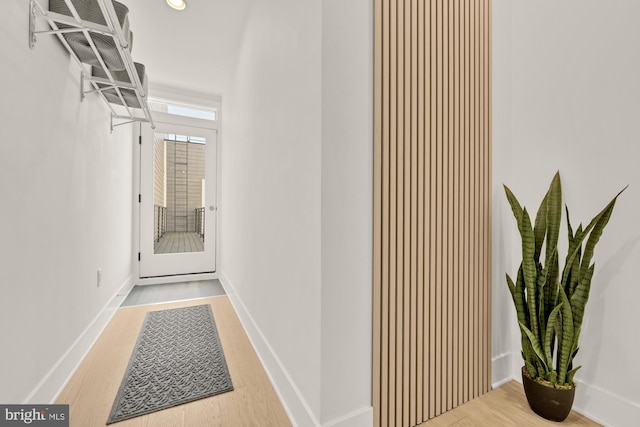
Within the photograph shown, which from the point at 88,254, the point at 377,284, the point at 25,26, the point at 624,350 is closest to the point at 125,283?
the point at 88,254

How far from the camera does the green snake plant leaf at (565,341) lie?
1.20 meters

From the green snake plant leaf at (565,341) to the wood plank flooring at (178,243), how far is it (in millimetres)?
3965

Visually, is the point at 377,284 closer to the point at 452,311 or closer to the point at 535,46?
the point at 452,311

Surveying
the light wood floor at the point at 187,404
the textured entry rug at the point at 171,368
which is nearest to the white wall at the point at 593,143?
the light wood floor at the point at 187,404

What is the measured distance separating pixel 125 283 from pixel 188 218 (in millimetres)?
1111

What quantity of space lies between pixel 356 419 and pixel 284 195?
1.04m

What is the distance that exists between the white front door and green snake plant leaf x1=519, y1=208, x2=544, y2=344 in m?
3.76

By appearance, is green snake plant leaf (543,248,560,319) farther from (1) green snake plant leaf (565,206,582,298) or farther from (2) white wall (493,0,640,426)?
(2) white wall (493,0,640,426)

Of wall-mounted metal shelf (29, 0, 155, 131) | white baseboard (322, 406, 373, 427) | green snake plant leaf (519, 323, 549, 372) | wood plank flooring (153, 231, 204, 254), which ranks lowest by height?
white baseboard (322, 406, 373, 427)

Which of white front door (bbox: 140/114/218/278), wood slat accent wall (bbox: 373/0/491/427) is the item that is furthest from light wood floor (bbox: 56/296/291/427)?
white front door (bbox: 140/114/218/278)

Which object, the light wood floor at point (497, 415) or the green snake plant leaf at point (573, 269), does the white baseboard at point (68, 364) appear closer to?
the light wood floor at point (497, 415)

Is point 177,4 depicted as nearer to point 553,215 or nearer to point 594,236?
point 553,215

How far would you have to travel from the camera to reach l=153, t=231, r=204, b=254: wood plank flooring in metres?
3.77

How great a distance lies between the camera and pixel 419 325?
49.8 inches
